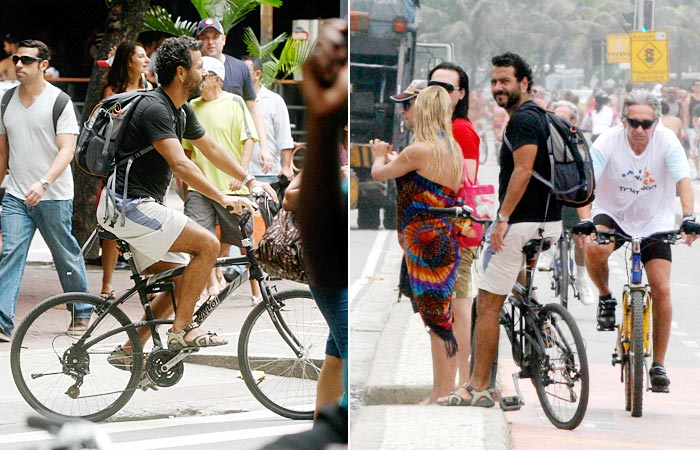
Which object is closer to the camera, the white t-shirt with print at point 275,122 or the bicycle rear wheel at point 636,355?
the white t-shirt with print at point 275,122

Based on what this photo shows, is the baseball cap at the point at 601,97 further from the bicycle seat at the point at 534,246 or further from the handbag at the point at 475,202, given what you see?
the bicycle seat at the point at 534,246

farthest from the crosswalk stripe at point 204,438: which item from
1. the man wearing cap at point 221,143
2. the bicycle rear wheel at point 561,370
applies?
the bicycle rear wheel at point 561,370

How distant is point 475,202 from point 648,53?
1.91ft

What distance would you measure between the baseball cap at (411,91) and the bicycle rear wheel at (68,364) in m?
1.10

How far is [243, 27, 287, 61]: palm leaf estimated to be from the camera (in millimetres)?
3005

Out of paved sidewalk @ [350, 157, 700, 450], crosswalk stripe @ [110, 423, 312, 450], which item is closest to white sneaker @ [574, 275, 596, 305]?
paved sidewalk @ [350, 157, 700, 450]

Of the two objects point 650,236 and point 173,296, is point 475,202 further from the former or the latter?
point 173,296

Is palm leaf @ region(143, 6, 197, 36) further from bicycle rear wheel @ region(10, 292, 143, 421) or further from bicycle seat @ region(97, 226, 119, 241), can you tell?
bicycle rear wheel @ region(10, 292, 143, 421)

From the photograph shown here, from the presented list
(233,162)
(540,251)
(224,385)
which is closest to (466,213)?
(540,251)

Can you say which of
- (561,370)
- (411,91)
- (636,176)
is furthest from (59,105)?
(561,370)

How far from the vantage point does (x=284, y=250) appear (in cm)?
293

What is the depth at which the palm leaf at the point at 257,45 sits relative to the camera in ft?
9.86

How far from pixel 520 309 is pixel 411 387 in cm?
42

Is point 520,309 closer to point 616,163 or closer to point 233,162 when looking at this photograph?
point 616,163
